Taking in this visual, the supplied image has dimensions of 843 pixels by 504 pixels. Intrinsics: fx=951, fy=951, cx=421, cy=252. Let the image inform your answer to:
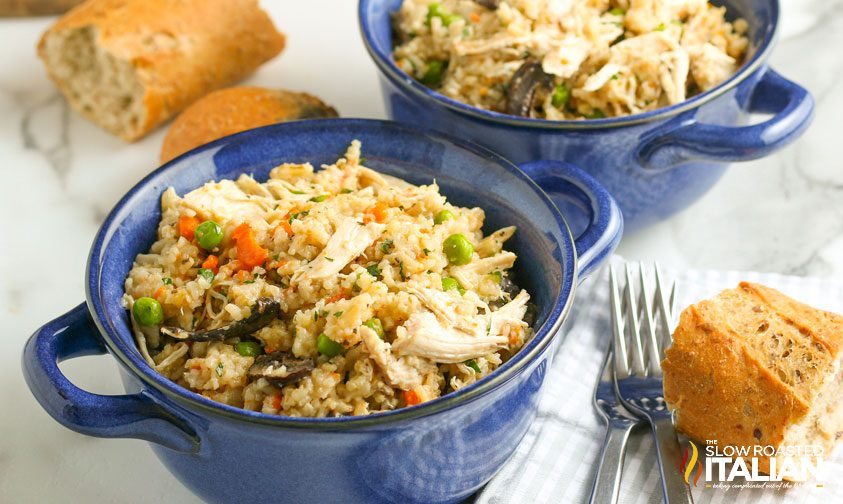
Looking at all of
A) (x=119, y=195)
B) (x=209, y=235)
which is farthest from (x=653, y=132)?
(x=119, y=195)

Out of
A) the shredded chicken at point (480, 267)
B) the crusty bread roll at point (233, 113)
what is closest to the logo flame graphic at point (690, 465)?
the shredded chicken at point (480, 267)

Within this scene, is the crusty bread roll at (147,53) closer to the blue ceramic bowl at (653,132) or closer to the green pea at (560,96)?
the blue ceramic bowl at (653,132)

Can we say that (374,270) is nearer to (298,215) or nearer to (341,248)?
(341,248)

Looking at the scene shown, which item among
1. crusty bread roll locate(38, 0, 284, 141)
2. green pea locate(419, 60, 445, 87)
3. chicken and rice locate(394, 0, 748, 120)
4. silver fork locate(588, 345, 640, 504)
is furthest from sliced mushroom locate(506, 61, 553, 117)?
crusty bread roll locate(38, 0, 284, 141)

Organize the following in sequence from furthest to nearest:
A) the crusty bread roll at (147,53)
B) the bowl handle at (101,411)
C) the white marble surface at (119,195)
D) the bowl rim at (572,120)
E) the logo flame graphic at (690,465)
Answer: the crusty bread roll at (147,53)
the bowl rim at (572,120)
the white marble surface at (119,195)
the logo flame graphic at (690,465)
the bowl handle at (101,411)

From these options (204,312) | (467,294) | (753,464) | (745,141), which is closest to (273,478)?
(204,312)

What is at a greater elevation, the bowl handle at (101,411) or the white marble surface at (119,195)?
the bowl handle at (101,411)

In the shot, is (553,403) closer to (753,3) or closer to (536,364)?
(536,364)
